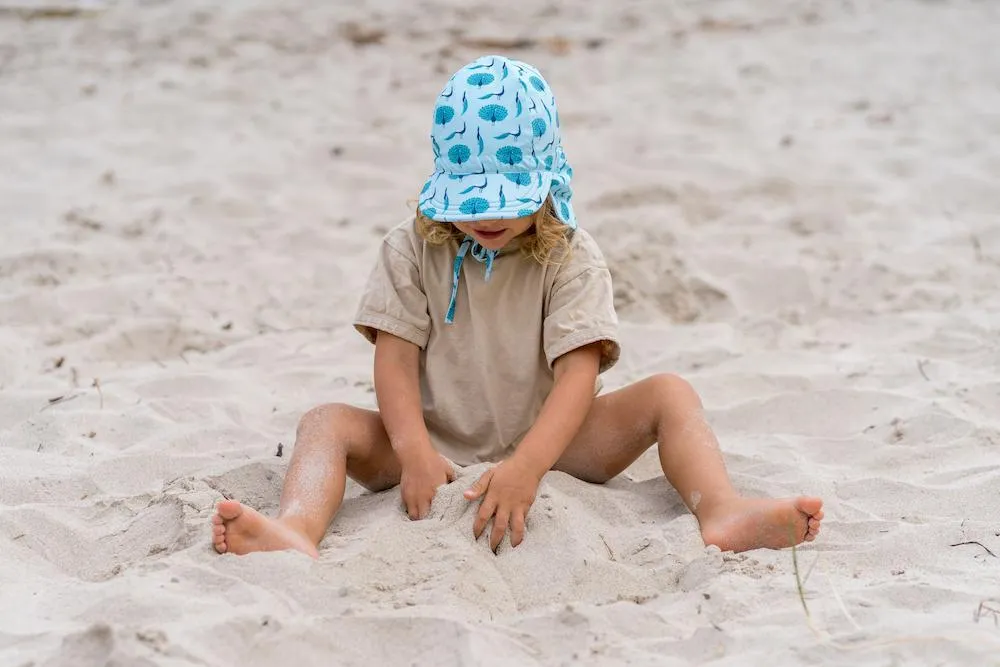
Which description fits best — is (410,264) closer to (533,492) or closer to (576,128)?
(533,492)

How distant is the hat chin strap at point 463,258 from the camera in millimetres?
2736

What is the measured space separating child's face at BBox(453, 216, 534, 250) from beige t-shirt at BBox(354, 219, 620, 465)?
0.14 metres

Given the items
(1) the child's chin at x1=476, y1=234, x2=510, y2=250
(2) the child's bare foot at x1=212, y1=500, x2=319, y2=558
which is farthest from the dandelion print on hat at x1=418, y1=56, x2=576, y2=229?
(2) the child's bare foot at x1=212, y1=500, x2=319, y2=558

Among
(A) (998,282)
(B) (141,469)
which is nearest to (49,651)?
(B) (141,469)

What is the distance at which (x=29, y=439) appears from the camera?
308cm

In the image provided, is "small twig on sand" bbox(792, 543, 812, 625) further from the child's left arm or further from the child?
the child's left arm

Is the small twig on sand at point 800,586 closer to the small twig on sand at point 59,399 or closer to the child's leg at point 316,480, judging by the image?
the child's leg at point 316,480

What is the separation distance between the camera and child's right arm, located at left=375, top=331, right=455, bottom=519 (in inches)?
102

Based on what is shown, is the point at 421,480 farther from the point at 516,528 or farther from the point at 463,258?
the point at 463,258

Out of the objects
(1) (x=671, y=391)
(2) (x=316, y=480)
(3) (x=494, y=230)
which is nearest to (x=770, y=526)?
(1) (x=671, y=391)

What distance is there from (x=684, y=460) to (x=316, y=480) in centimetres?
81

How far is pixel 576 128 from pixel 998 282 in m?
2.35

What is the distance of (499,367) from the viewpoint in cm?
282

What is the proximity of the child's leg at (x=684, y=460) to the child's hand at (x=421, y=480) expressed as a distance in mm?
355
